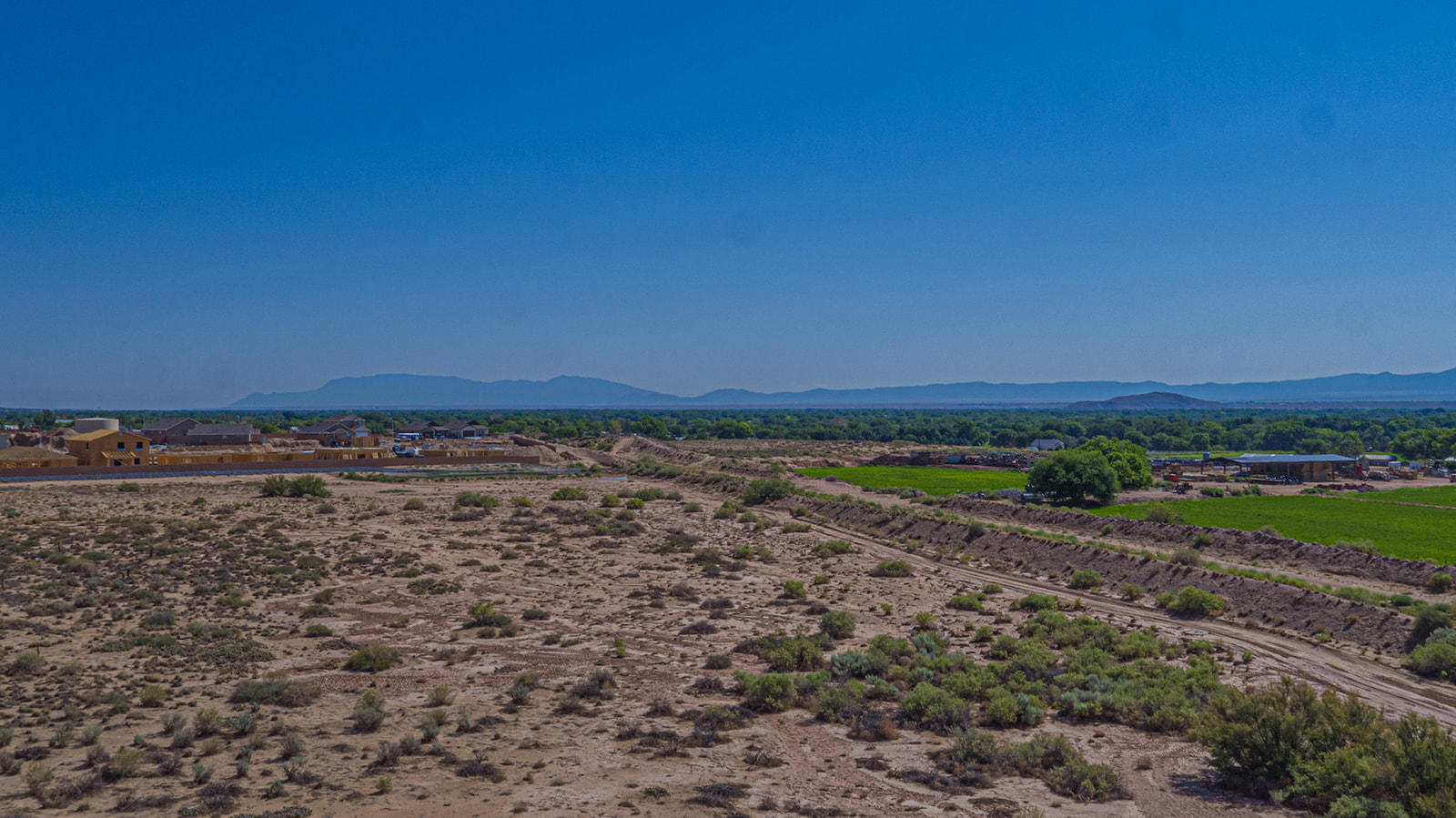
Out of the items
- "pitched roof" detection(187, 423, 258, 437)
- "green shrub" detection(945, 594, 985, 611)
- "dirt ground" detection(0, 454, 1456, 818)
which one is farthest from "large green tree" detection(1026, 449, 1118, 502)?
"pitched roof" detection(187, 423, 258, 437)

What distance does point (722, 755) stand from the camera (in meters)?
14.6

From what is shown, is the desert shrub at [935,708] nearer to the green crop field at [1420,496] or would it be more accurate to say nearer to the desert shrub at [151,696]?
the desert shrub at [151,696]

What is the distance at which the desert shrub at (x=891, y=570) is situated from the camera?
107 feet

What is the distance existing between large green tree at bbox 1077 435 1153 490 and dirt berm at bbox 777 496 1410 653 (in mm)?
20174

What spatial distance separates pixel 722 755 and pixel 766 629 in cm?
915

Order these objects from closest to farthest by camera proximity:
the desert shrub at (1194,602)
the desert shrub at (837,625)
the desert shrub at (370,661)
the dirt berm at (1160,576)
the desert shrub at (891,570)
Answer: the desert shrub at (370,661), the desert shrub at (837,625), the dirt berm at (1160,576), the desert shrub at (1194,602), the desert shrub at (891,570)

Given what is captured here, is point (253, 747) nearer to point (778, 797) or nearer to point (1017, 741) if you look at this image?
point (778, 797)

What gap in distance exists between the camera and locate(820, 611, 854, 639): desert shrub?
23.0m

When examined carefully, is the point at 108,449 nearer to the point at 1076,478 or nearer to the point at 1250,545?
the point at 1076,478

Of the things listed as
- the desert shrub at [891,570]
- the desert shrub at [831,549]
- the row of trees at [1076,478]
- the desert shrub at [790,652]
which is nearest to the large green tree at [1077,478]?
the row of trees at [1076,478]

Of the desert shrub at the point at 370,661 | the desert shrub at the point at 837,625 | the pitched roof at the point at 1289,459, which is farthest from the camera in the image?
the pitched roof at the point at 1289,459

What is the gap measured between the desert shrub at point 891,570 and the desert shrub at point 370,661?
61.9 feet

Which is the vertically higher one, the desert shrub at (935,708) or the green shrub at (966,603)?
the desert shrub at (935,708)

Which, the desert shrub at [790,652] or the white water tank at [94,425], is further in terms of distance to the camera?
the white water tank at [94,425]
